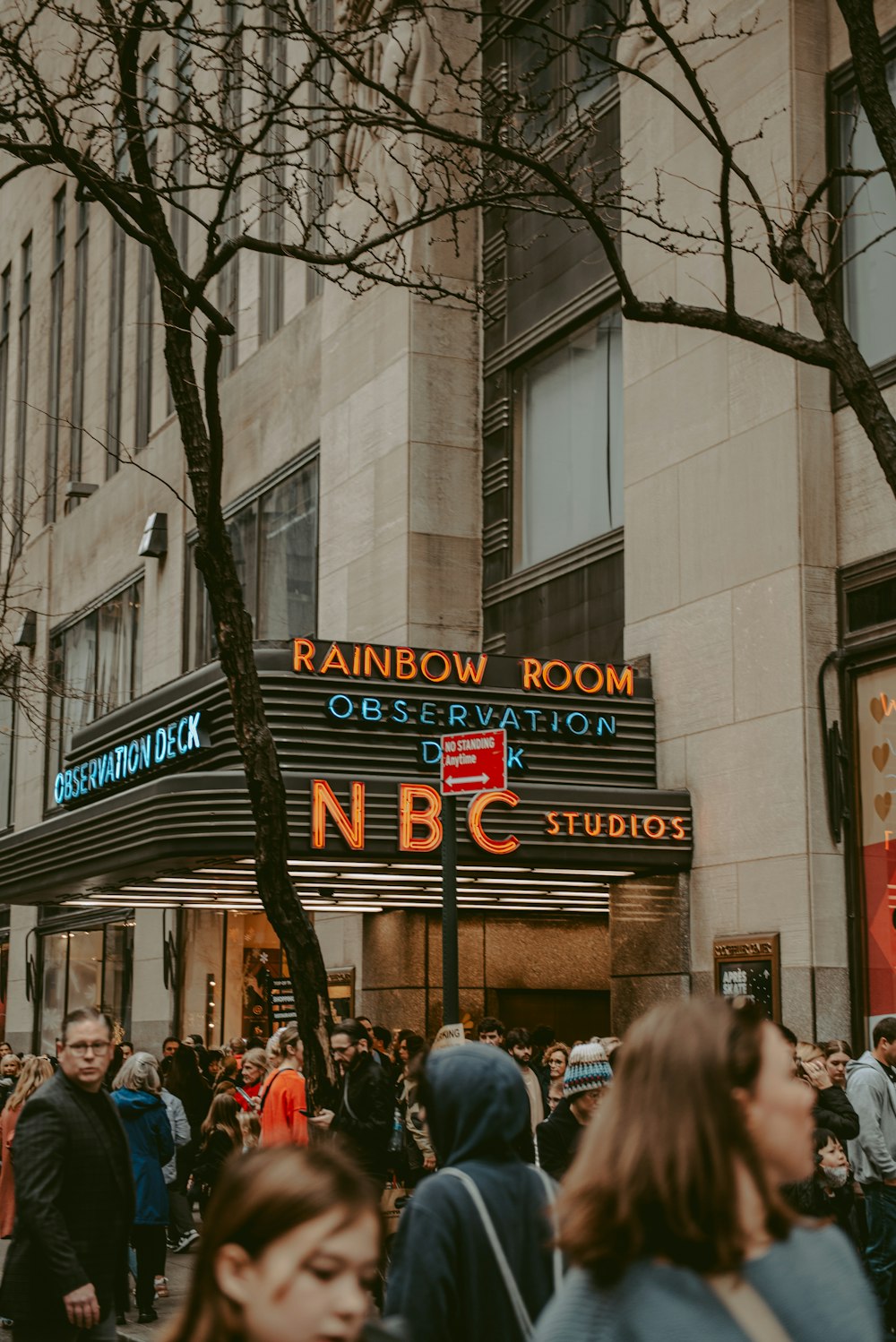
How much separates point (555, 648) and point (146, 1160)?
9311mm

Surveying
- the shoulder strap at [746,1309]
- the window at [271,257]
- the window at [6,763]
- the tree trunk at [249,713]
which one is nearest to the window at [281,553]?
the window at [271,257]

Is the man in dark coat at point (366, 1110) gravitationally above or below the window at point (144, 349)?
below

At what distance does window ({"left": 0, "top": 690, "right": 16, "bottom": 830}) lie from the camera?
42375mm

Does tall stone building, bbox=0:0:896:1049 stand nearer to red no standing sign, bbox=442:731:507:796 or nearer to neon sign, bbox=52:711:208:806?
neon sign, bbox=52:711:208:806

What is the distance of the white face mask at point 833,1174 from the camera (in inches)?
401

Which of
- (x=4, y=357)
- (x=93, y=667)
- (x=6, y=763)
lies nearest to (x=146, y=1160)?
(x=93, y=667)

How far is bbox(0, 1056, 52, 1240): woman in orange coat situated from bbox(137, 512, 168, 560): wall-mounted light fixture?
18.2 m

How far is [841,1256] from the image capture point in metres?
3.00

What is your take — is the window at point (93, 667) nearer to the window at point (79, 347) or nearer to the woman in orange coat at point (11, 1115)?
the window at point (79, 347)

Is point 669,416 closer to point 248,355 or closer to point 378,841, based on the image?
point 378,841

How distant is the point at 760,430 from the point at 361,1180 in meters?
15.4

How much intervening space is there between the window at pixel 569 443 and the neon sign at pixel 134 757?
475 cm

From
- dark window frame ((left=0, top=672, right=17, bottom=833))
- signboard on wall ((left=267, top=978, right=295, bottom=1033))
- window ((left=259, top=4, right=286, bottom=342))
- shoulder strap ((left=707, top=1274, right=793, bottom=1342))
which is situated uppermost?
window ((left=259, top=4, right=286, bottom=342))

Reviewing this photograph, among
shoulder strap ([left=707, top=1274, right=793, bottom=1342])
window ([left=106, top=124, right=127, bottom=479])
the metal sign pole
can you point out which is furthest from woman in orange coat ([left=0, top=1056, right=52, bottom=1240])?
window ([left=106, top=124, right=127, bottom=479])
